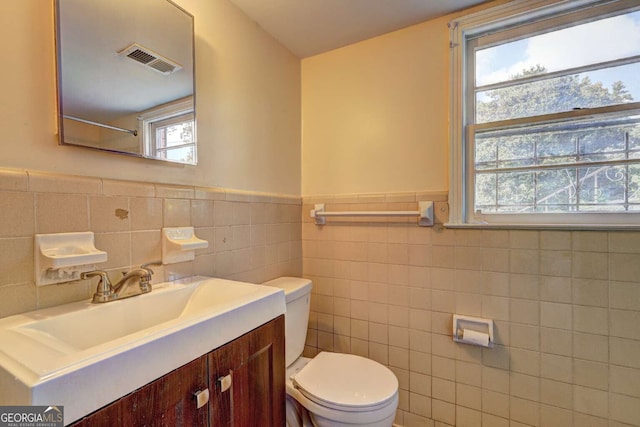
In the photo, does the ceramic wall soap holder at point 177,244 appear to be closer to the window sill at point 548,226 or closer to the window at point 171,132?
the window at point 171,132

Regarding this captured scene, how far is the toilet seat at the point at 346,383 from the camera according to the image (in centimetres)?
115

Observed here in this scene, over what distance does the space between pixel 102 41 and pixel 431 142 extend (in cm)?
142

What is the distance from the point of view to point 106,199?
0.92 meters

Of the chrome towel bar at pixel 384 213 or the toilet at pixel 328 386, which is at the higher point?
the chrome towel bar at pixel 384 213

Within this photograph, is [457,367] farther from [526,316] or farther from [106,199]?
[106,199]

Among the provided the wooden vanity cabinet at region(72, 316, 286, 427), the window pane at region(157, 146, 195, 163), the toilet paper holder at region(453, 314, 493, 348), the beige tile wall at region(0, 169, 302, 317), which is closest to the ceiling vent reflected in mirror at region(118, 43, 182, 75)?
the window pane at region(157, 146, 195, 163)

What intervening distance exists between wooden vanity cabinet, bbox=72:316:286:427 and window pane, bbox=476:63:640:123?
1.43 meters

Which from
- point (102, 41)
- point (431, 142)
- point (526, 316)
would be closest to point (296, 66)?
point (431, 142)

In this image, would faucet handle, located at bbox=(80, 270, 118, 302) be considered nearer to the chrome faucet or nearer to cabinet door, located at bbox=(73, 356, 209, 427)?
the chrome faucet

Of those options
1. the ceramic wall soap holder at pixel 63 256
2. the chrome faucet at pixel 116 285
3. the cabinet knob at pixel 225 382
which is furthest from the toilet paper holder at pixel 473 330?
the ceramic wall soap holder at pixel 63 256

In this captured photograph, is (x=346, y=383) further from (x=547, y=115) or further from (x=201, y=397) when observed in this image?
(x=547, y=115)

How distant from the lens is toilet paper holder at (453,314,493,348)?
1.36 metres

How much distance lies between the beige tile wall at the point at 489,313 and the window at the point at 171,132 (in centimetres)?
87

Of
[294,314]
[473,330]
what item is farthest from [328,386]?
[473,330]
